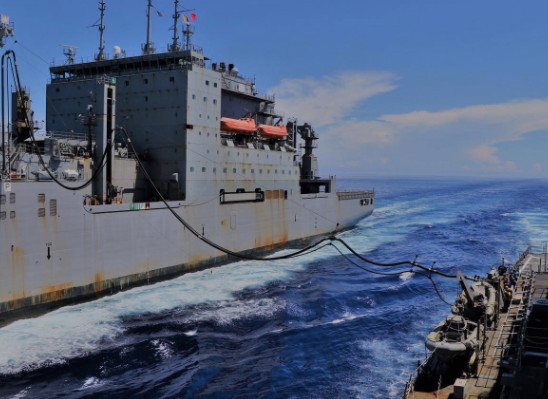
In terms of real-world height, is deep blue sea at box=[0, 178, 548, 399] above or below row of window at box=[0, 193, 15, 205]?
below

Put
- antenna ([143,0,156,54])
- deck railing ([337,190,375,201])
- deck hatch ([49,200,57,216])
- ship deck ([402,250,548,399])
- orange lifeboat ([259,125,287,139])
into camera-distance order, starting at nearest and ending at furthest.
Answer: ship deck ([402,250,548,399])
deck hatch ([49,200,57,216])
antenna ([143,0,156,54])
orange lifeboat ([259,125,287,139])
deck railing ([337,190,375,201])

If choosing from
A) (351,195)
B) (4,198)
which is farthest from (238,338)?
(351,195)

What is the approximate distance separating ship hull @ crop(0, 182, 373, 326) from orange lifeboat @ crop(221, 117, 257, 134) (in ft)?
17.9

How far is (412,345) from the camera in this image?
17547 mm

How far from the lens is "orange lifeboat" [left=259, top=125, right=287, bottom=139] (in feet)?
116

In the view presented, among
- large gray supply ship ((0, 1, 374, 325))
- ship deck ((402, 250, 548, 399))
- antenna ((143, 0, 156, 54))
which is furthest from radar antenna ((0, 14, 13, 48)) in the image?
ship deck ((402, 250, 548, 399))

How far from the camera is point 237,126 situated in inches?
1256

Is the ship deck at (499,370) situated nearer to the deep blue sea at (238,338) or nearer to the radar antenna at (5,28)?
the deep blue sea at (238,338)

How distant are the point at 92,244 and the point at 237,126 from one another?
1431 centimetres

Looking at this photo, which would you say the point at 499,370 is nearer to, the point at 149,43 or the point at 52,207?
the point at 52,207

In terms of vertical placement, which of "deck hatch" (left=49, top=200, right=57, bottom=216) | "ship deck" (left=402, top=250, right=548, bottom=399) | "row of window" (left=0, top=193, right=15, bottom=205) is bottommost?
"ship deck" (left=402, top=250, right=548, bottom=399)

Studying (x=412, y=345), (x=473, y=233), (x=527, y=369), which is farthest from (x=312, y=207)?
(x=527, y=369)

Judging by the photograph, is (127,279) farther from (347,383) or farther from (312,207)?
(312,207)

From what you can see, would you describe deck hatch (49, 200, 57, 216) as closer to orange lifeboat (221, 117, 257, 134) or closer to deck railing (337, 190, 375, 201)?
orange lifeboat (221, 117, 257, 134)
